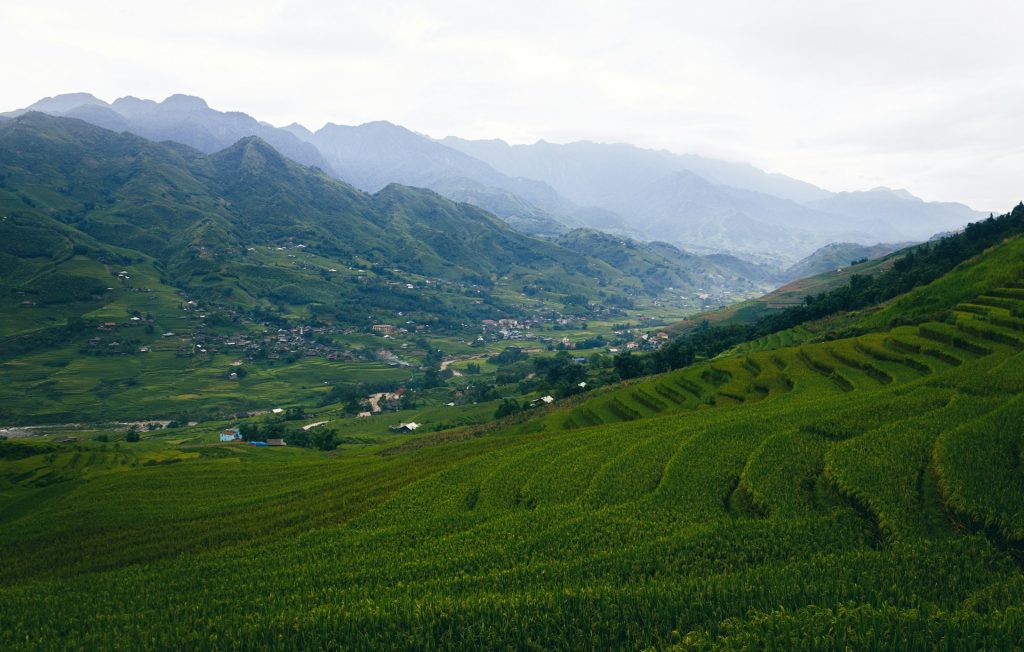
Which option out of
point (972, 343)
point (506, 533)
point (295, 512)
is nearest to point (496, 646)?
point (506, 533)

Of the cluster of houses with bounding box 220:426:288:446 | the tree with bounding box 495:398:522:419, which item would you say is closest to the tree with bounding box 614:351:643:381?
the tree with bounding box 495:398:522:419

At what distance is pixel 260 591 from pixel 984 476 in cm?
2944

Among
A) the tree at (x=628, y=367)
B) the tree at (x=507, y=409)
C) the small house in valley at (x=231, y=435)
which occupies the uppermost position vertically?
the tree at (x=628, y=367)

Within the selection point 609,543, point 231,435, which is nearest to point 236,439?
point 231,435

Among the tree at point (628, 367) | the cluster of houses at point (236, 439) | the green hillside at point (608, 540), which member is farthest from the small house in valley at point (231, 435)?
the tree at point (628, 367)

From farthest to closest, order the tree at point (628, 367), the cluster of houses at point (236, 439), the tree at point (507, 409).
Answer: the tree at point (628, 367)
the tree at point (507, 409)
the cluster of houses at point (236, 439)

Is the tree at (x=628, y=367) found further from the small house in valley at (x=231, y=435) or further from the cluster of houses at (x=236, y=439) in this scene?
the small house in valley at (x=231, y=435)

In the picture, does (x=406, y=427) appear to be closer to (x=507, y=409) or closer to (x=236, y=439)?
(x=507, y=409)

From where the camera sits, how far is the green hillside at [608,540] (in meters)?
14.2

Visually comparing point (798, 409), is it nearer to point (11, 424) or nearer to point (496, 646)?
point (496, 646)

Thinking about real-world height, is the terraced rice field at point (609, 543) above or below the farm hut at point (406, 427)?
above

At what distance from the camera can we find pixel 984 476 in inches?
789

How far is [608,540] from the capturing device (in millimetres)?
21109

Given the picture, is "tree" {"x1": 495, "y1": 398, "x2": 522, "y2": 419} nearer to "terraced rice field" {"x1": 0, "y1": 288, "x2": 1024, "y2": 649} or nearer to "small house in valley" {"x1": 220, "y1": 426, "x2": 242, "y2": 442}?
"terraced rice field" {"x1": 0, "y1": 288, "x2": 1024, "y2": 649}
